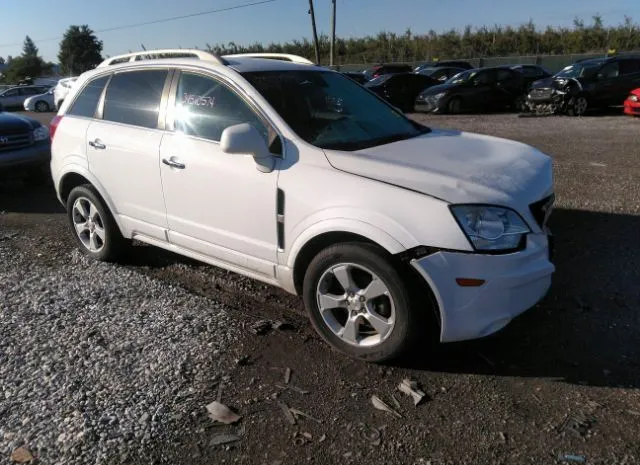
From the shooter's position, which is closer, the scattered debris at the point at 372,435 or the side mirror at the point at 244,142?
the scattered debris at the point at 372,435

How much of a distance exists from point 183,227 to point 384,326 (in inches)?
70.2

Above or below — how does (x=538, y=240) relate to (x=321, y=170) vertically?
below

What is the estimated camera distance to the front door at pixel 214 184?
3551mm

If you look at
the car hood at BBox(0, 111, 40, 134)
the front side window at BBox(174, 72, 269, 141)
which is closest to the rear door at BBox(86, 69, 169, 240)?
the front side window at BBox(174, 72, 269, 141)

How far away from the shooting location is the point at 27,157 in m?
8.05

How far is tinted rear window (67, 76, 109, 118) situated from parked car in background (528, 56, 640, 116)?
48.1 ft

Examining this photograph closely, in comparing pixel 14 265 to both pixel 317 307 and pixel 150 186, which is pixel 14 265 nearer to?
pixel 150 186

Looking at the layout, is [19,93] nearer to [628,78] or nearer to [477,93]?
[477,93]

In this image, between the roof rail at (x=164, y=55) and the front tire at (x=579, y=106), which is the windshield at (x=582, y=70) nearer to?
the front tire at (x=579, y=106)

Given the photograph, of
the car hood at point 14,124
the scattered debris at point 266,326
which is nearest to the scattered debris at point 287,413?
the scattered debris at point 266,326

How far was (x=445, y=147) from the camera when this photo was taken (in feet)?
12.3

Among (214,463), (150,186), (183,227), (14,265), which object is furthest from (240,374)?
(14,265)

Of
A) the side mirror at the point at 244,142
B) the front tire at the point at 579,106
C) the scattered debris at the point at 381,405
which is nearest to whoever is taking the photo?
the scattered debris at the point at 381,405

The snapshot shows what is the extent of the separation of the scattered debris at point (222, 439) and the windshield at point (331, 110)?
179 centimetres
